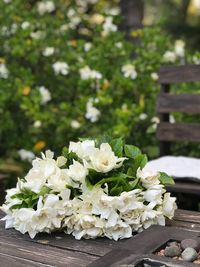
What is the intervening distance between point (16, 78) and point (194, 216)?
2773mm

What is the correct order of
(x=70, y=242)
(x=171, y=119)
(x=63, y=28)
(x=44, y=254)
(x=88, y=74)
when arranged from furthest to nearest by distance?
(x=63, y=28), (x=88, y=74), (x=171, y=119), (x=70, y=242), (x=44, y=254)

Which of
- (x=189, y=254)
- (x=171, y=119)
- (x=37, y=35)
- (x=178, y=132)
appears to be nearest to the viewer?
(x=189, y=254)

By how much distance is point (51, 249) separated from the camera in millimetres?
1747

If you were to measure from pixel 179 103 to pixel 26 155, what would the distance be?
53.3 inches

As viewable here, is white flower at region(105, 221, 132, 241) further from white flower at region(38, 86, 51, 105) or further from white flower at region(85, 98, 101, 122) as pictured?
white flower at region(38, 86, 51, 105)

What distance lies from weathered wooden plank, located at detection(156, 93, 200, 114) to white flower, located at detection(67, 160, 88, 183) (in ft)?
6.60

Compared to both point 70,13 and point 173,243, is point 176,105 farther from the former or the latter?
point 173,243

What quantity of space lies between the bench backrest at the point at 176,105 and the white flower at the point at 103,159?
1933 millimetres

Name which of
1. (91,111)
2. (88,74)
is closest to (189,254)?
(91,111)

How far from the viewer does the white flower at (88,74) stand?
4.38 metres

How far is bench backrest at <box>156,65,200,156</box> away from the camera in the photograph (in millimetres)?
3768

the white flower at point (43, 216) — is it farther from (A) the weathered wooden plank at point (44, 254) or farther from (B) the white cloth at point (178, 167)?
(B) the white cloth at point (178, 167)

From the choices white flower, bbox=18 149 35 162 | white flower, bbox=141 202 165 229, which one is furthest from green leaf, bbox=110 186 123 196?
white flower, bbox=18 149 35 162

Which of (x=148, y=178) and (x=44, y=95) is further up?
(x=44, y=95)
